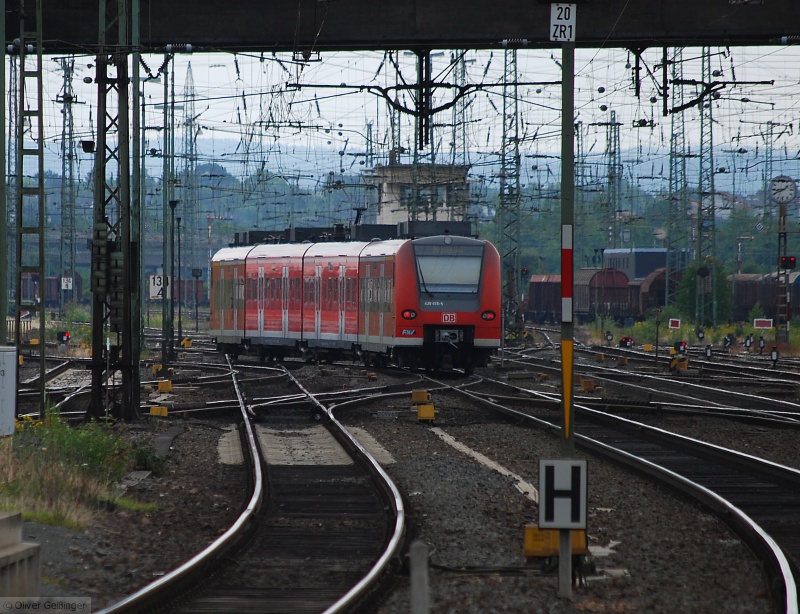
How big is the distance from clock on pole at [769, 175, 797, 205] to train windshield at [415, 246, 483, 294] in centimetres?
1573

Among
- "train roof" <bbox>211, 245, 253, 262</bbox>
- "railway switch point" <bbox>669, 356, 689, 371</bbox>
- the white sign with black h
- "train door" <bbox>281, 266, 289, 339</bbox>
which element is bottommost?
"railway switch point" <bbox>669, 356, 689, 371</bbox>

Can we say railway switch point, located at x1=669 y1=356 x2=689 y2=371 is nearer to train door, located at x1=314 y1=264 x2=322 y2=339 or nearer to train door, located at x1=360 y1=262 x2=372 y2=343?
train door, located at x1=360 y1=262 x2=372 y2=343

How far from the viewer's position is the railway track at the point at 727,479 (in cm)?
992

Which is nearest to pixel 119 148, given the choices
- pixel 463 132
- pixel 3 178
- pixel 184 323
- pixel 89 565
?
pixel 3 178

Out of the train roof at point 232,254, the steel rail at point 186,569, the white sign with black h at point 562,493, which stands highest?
the train roof at point 232,254

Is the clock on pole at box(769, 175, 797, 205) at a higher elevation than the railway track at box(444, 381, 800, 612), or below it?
higher

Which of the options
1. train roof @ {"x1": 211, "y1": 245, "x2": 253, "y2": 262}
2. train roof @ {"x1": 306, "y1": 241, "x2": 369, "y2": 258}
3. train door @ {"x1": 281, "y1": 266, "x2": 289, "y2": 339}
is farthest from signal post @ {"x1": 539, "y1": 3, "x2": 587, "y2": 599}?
train roof @ {"x1": 211, "y1": 245, "x2": 253, "y2": 262}

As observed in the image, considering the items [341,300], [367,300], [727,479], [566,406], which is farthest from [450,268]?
[566,406]

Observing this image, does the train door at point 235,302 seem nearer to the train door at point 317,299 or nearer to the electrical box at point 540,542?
the train door at point 317,299

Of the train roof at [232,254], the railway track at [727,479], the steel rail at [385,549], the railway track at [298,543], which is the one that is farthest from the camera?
the train roof at [232,254]

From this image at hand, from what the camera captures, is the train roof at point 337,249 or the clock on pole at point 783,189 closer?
the train roof at point 337,249

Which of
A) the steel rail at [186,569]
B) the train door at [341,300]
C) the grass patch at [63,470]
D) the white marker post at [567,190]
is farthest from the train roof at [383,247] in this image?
the white marker post at [567,190]

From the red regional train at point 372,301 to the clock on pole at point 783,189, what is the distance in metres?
15.3

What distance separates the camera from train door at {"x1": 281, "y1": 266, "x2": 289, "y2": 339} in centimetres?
3731
